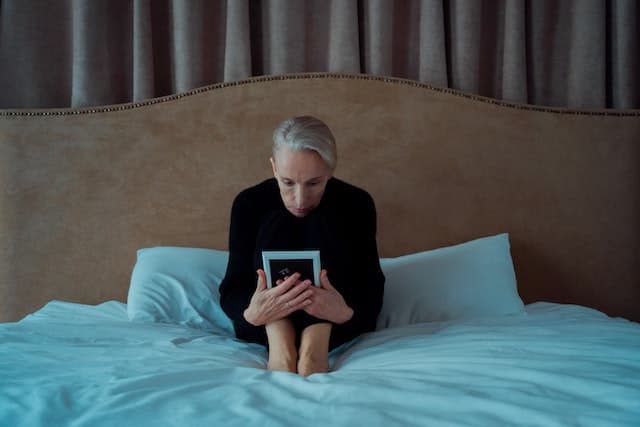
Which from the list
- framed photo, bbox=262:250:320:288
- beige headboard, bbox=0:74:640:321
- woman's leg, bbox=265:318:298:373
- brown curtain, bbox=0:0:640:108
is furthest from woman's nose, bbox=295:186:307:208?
brown curtain, bbox=0:0:640:108

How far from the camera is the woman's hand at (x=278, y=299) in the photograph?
1348 mm

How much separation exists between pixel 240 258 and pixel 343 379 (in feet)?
1.99

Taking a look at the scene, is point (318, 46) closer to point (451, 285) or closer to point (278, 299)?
point (451, 285)

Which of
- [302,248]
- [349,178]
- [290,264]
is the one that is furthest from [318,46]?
[290,264]

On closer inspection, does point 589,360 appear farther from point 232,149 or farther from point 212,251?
point 232,149

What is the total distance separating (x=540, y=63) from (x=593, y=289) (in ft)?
3.20

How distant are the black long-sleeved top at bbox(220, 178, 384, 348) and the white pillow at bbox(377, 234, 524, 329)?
0.24 meters

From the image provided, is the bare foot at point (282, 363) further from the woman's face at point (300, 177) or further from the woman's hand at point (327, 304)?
the woman's face at point (300, 177)

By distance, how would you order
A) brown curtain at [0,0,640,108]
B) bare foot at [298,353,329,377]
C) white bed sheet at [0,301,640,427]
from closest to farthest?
white bed sheet at [0,301,640,427] → bare foot at [298,353,329,377] → brown curtain at [0,0,640,108]

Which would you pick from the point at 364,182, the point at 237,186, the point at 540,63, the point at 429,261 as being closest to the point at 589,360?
the point at 429,261

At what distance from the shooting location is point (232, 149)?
219cm

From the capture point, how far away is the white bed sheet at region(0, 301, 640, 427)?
0.86m

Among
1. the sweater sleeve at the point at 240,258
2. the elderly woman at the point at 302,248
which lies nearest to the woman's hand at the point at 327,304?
the elderly woman at the point at 302,248

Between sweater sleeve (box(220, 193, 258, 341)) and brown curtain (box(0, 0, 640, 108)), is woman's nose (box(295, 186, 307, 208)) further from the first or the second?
brown curtain (box(0, 0, 640, 108))
